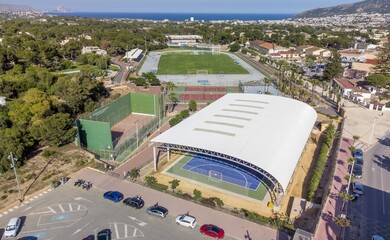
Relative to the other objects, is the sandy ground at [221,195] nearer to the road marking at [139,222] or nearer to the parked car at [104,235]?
the road marking at [139,222]

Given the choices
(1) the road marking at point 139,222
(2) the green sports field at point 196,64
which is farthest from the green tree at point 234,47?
(1) the road marking at point 139,222

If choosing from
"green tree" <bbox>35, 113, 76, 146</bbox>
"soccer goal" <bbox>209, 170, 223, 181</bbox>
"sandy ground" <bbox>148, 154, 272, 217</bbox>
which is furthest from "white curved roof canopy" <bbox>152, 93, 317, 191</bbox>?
"green tree" <bbox>35, 113, 76, 146</bbox>

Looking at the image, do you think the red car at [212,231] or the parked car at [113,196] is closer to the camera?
the red car at [212,231]

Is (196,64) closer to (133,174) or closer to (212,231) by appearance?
(133,174)

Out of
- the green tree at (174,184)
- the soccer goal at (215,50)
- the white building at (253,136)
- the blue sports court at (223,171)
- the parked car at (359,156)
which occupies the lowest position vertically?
the blue sports court at (223,171)

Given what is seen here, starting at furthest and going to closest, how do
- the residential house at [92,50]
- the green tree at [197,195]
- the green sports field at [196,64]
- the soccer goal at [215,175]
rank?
the residential house at [92,50], the green sports field at [196,64], the soccer goal at [215,175], the green tree at [197,195]

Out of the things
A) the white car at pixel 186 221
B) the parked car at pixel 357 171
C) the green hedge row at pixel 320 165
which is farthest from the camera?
the parked car at pixel 357 171

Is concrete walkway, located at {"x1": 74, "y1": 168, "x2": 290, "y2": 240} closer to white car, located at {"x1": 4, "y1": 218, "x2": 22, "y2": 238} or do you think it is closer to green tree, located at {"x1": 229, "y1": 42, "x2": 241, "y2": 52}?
white car, located at {"x1": 4, "y1": 218, "x2": 22, "y2": 238}
